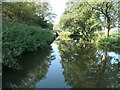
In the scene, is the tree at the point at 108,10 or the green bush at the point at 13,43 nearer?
the green bush at the point at 13,43

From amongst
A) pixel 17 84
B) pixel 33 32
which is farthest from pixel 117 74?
pixel 33 32

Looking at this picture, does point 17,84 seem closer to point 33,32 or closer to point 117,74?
point 117,74

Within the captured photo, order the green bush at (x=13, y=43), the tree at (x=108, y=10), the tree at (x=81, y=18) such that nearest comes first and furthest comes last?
the green bush at (x=13, y=43) → the tree at (x=108, y=10) → the tree at (x=81, y=18)

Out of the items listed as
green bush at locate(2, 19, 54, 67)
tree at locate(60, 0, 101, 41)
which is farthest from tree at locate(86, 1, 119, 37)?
green bush at locate(2, 19, 54, 67)

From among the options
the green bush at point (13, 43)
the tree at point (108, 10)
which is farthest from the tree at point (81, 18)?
the green bush at point (13, 43)

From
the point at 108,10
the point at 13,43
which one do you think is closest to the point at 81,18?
the point at 108,10

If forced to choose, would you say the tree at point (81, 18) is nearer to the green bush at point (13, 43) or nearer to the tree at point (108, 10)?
the tree at point (108, 10)

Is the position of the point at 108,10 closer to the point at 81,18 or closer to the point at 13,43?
the point at 81,18

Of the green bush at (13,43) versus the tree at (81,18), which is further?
the tree at (81,18)

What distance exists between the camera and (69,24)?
122ft

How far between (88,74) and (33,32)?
8543mm

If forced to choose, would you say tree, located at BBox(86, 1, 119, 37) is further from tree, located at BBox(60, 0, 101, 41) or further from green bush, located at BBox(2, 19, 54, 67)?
green bush, located at BBox(2, 19, 54, 67)

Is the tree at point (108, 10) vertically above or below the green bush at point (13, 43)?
above

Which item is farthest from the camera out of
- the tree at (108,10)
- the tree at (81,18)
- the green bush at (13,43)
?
the tree at (81,18)
